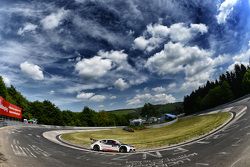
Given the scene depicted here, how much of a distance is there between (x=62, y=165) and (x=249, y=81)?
10439 cm

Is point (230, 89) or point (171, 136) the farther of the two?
point (230, 89)

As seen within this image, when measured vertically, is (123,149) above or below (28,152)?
below

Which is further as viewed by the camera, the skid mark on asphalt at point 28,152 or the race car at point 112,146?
the race car at point 112,146

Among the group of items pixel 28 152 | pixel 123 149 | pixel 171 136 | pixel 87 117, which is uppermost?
pixel 87 117

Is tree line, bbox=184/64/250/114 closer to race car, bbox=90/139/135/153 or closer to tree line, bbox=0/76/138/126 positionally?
tree line, bbox=0/76/138/126

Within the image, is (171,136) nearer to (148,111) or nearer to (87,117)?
(87,117)

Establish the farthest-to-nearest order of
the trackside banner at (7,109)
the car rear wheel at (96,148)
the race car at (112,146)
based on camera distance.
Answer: the trackside banner at (7,109) → the car rear wheel at (96,148) → the race car at (112,146)

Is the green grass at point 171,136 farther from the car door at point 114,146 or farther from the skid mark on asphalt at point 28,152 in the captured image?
the skid mark on asphalt at point 28,152

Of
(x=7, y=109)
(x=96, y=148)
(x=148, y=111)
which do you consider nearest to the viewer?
(x=96, y=148)

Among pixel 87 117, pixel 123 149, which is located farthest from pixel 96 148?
pixel 87 117

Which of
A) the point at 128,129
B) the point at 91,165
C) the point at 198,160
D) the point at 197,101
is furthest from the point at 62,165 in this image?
the point at 197,101

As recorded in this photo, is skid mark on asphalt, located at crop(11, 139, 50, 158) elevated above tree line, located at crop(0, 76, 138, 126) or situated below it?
below

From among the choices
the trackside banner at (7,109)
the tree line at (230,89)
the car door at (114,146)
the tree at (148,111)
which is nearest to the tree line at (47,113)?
the tree at (148,111)

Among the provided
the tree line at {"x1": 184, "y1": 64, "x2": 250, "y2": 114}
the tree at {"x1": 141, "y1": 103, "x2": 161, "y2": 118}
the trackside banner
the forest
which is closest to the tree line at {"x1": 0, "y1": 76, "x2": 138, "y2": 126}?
the forest
